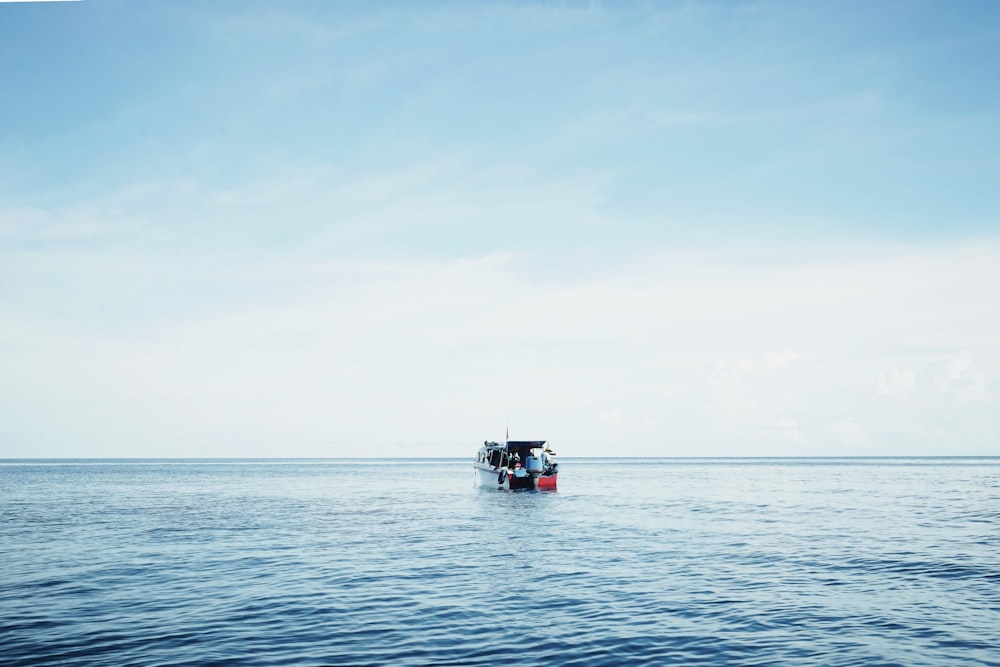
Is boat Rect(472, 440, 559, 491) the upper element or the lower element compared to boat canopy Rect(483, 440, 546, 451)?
lower

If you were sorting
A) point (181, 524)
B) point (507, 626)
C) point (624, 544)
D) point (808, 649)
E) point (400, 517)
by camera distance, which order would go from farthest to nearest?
point (400, 517) < point (181, 524) < point (624, 544) < point (507, 626) < point (808, 649)

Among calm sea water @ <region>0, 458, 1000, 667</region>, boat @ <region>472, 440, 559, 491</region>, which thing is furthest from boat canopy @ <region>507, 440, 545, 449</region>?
calm sea water @ <region>0, 458, 1000, 667</region>

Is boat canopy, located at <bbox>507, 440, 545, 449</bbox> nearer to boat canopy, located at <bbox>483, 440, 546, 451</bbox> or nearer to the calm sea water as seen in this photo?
boat canopy, located at <bbox>483, 440, 546, 451</bbox>

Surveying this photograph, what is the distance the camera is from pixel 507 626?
56.4ft

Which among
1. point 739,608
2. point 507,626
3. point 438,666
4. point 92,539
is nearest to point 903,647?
point 739,608

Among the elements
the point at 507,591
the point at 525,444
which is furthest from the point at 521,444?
the point at 507,591

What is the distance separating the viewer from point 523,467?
2598 inches

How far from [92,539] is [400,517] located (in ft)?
59.5

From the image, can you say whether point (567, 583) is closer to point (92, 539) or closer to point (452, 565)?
point (452, 565)

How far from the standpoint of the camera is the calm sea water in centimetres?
1508

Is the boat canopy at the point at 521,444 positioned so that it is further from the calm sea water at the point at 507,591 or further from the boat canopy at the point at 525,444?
the calm sea water at the point at 507,591

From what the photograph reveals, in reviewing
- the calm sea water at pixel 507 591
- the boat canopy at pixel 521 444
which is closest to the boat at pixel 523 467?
the boat canopy at pixel 521 444

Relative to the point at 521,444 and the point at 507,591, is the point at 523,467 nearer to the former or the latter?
the point at 521,444

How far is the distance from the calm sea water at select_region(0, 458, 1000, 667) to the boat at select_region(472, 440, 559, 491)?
72.4 feet
